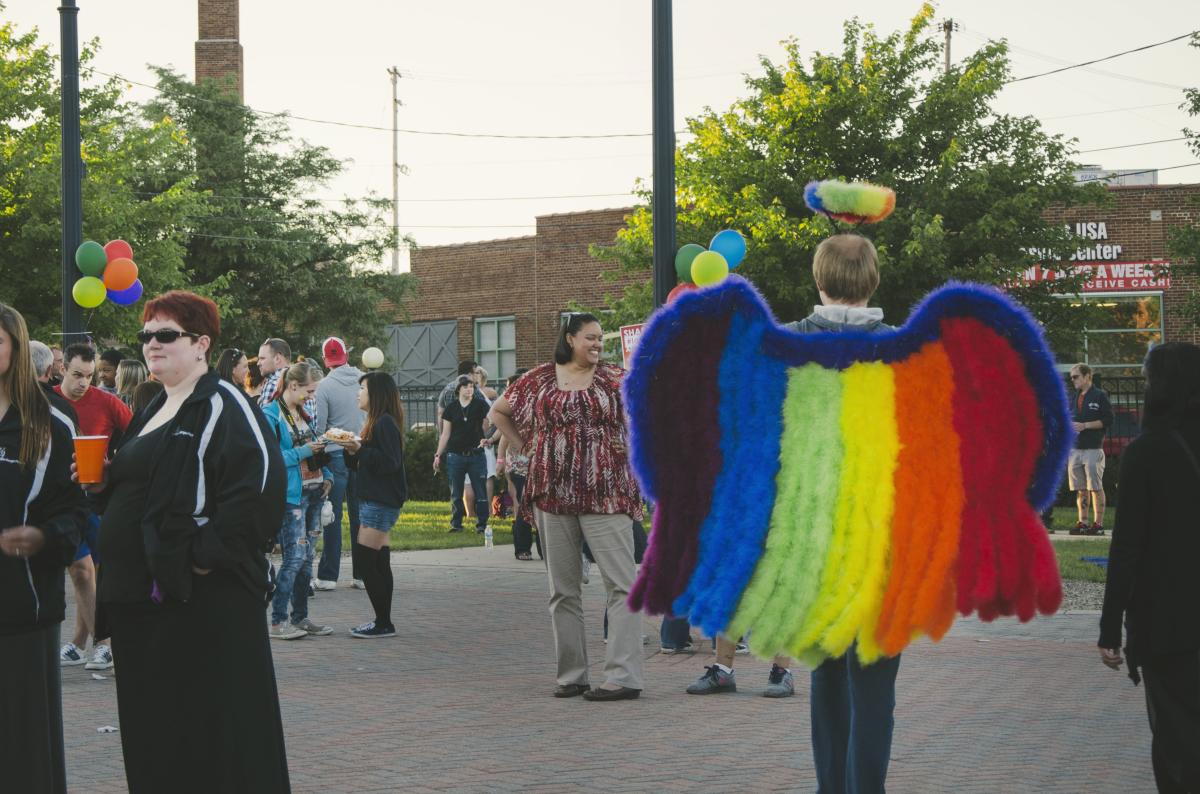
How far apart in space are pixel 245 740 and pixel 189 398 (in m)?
1.08

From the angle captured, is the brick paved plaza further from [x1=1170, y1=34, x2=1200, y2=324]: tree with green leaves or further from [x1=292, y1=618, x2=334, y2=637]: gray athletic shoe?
[x1=1170, y1=34, x2=1200, y2=324]: tree with green leaves

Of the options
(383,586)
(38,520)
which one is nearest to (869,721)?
(38,520)

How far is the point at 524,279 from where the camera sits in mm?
45500

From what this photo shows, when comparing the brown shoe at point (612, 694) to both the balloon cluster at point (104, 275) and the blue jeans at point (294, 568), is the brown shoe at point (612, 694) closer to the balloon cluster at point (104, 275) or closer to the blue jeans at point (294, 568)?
the blue jeans at point (294, 568)

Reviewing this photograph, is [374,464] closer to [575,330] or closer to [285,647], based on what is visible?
[285,647]

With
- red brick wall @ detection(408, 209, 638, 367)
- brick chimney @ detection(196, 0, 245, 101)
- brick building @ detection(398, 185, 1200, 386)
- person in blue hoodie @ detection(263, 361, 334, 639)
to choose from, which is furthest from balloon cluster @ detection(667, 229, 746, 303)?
brick chimney @ detection(196, 0, 245, 101)

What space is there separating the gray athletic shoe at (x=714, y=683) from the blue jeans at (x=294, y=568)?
3.38 metres

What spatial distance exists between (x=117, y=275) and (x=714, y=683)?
22.7ft

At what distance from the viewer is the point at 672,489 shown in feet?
15.1

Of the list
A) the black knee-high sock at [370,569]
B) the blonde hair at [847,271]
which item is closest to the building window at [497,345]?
the black knee-high sock at [370,569]

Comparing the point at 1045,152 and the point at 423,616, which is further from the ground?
the point at 1045,152

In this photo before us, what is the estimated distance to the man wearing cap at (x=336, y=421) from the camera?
12125 mm

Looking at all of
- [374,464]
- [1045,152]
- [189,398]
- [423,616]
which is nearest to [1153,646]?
[189,398]

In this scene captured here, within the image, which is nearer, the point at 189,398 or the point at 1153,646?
the point at 189,398
